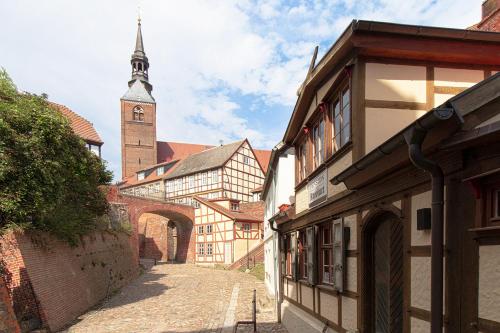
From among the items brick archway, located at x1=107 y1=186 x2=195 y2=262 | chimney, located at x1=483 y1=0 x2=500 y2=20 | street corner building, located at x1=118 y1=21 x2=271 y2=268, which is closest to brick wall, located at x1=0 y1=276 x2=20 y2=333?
chimney, located at x1=483 y1=0 x2=500 y2=20

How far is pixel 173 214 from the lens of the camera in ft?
118

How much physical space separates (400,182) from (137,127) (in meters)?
56.7

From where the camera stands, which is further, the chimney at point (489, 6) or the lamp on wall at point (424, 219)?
the chimney at point (489, 6)

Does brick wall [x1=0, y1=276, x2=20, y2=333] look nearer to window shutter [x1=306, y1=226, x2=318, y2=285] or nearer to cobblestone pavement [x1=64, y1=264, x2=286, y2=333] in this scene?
cobblestone pavement [x1=64, y1=264, x2=286, y2=333]

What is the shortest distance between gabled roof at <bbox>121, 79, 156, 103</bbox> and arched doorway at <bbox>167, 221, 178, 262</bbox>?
979 inches

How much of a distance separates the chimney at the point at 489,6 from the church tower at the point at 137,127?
177ft

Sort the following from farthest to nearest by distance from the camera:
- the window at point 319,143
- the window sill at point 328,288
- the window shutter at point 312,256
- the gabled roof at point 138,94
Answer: the gabled roof at point 138,94 → the window shutter at point 312,256 → the window at point 319,143 → the window sill at point 328,288

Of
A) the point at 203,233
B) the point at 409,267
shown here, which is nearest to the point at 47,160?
the point at 409,267

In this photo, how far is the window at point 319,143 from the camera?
6.99 m

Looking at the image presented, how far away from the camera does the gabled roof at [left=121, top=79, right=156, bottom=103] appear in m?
56.8

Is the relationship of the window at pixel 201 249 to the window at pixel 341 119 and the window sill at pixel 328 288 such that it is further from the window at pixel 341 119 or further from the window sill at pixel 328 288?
the window at pixel 341 119

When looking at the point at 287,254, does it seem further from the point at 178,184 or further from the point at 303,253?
the point at 178,184

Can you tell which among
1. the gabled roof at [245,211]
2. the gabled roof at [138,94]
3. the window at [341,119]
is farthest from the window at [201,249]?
the gabled roof at [138,94]

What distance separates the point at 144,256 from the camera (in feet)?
131
